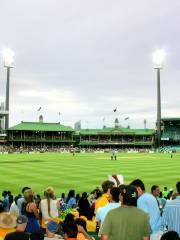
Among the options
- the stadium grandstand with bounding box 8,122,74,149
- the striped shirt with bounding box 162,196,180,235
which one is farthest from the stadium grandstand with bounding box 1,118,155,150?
the striped shirt with bounding box 162,196,180,235

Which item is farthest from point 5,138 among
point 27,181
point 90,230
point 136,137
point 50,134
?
point 90,230

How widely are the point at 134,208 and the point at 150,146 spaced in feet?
517

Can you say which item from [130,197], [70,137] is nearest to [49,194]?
[130,197]

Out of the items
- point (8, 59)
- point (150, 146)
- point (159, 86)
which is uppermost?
point (8, 59)

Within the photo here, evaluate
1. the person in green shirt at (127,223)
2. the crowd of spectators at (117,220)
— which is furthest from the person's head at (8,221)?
the person in green shirt at (127,223)

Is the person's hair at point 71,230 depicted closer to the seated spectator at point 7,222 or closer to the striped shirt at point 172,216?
the seated spectator at point 7,222

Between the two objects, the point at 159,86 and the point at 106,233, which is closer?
the point at 106,233

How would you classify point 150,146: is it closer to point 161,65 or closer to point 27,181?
point 161,65

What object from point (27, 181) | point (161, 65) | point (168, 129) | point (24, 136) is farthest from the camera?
point (168, 129)

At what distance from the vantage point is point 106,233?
6.42 meters

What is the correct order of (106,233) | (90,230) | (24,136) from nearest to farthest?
1. (106,233)
2. (90,230)
3. (24,136)

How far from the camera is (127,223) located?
639 cm

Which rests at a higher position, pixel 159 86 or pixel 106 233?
pixel 159 86

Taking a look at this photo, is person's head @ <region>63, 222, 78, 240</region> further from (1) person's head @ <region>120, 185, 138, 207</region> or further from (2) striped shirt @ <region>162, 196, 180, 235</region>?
(2) striped shirt @ <region>162, 196, 180, 235</region>
